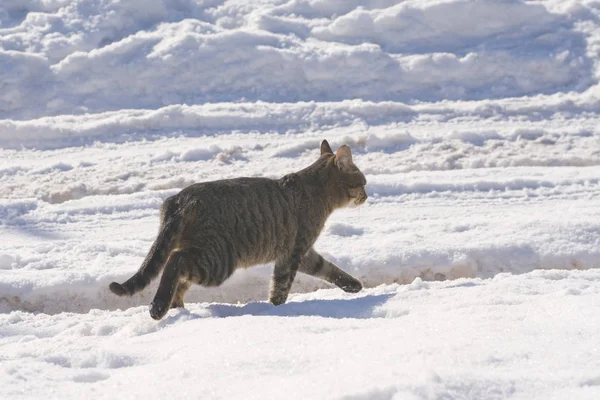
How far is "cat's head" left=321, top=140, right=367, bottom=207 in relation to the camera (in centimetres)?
557

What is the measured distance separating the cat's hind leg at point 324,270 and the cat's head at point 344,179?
557 millimetres

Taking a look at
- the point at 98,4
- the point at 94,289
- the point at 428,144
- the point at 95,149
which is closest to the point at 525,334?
the point at 94,289

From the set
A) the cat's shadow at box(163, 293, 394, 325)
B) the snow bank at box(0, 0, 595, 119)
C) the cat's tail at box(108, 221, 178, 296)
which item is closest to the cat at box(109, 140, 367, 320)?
the cat's tail at box(108, 221, 178, 296)

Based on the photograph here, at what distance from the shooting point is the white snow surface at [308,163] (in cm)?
293

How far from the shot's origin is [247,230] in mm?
4828

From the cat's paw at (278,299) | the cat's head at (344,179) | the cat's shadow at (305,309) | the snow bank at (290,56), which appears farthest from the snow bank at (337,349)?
the snow bank at (290,56)

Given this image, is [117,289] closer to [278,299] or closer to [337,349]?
[278,299]

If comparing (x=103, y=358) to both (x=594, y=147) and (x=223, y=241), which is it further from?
(x=594, y=147)

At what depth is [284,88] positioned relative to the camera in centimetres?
970

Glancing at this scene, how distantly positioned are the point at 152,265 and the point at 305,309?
2.88 feet

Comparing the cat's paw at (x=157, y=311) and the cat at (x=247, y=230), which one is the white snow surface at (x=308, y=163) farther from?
the cat at (x=247, y=230)

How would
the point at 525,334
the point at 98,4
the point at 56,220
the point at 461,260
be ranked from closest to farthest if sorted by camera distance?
the point at 525,334
the point at 461,260
the point at 56,220
the point at 98,4

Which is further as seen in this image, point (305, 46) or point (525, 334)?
point (305, 46)

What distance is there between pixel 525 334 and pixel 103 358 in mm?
1707
